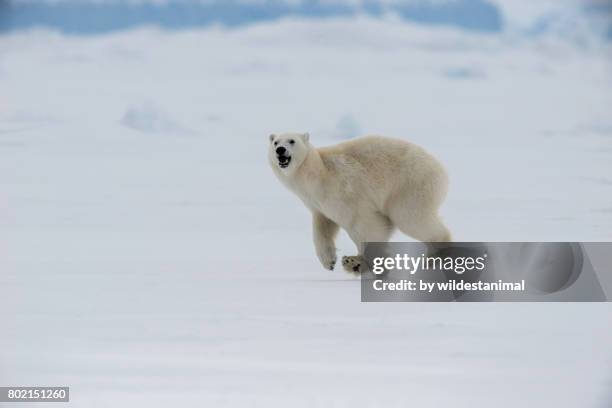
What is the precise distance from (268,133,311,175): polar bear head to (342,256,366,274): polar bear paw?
54 cm

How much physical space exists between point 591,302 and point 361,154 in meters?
1.39

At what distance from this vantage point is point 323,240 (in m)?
5.55

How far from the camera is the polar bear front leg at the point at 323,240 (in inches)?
218

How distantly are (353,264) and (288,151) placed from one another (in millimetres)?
678

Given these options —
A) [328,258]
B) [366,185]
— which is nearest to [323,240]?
[328,258]

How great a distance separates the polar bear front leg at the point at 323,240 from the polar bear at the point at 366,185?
0.32 ft

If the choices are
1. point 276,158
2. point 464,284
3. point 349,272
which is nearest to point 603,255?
point 464,284

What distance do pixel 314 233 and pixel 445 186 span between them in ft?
2.45

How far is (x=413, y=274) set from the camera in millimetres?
5305

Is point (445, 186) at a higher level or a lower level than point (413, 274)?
higher

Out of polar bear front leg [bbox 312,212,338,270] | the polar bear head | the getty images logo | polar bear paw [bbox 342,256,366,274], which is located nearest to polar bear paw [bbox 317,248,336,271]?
polar bear front leg [bbox 312,212,338,270]

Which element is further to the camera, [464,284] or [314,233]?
[314,233]

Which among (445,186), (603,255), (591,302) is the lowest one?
(591,302)

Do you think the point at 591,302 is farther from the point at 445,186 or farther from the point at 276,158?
the point at 276,158
